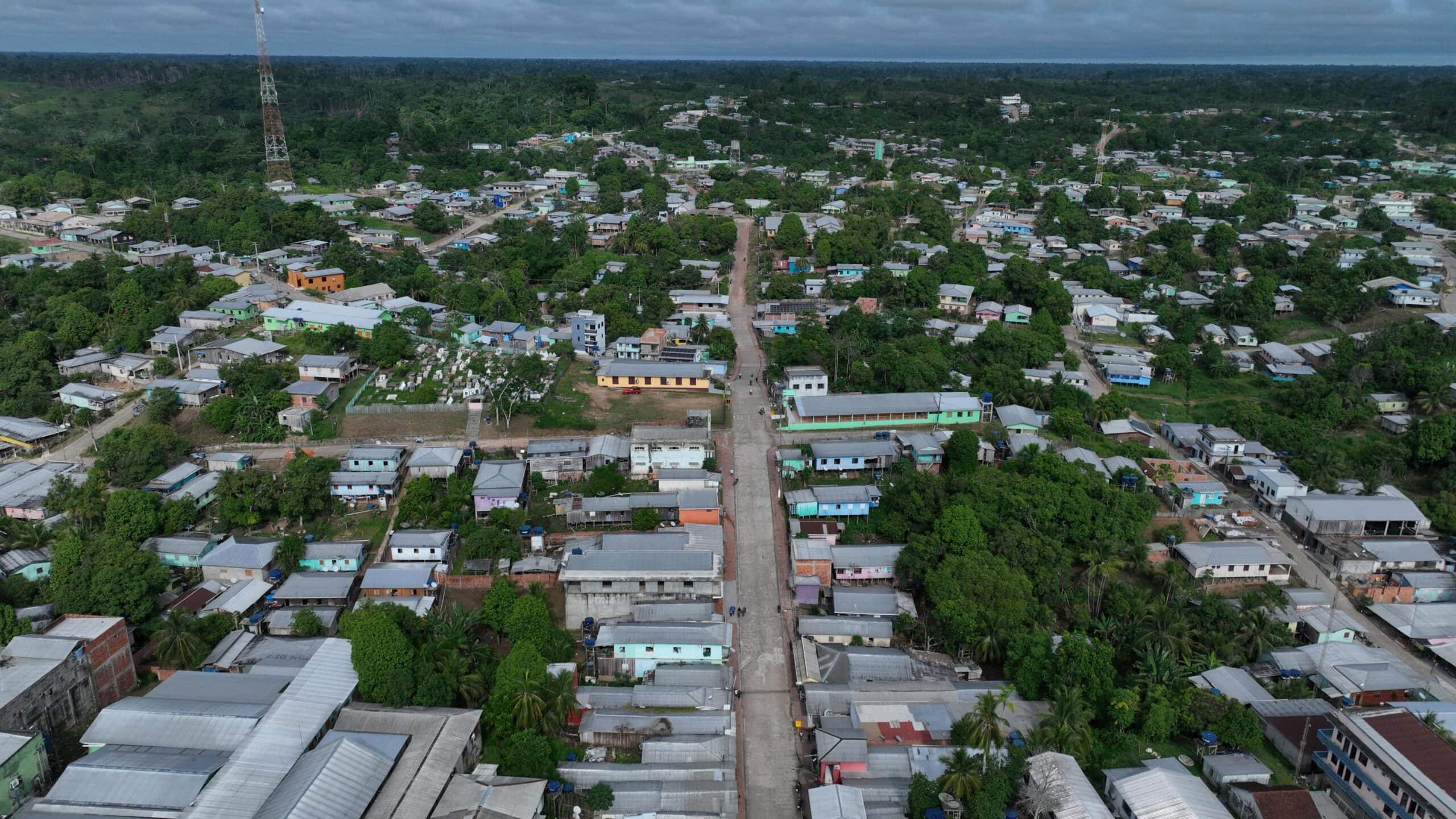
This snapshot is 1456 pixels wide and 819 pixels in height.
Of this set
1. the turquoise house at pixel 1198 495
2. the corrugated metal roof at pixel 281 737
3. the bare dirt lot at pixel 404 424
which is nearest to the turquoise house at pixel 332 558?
the corrugated metal roof at pixel 281 737

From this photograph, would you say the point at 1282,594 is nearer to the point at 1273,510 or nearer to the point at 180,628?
the point at 1273,510

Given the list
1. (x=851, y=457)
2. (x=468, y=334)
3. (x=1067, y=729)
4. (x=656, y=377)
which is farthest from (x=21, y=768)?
(x=468, y=334)

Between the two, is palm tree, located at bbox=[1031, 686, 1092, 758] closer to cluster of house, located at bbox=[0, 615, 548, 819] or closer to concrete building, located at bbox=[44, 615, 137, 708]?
cluster of house, located at bbox=[0, 615, 548, 819]

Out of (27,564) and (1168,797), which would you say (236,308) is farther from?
(1168,797)

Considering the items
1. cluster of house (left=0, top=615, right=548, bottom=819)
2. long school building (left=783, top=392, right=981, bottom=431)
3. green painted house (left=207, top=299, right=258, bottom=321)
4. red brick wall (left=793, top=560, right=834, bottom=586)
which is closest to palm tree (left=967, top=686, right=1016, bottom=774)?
red brick wall (left=793, top=560, right=834, bottom=586)

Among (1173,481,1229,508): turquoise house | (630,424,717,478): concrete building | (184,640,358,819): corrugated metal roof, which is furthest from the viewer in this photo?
(630,424,717,478): concrete building

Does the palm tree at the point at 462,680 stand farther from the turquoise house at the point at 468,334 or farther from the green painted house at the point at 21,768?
the turquoise house at the point at 468,334

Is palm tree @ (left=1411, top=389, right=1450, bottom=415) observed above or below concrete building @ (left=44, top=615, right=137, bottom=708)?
above
